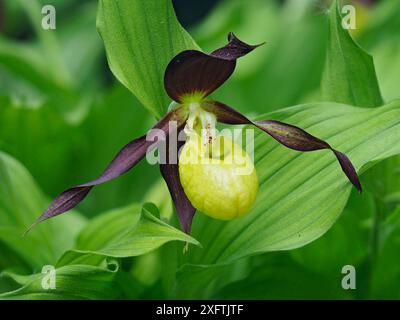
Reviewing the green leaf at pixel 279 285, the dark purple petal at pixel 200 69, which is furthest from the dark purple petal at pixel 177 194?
the green leaf at pixel 279 285

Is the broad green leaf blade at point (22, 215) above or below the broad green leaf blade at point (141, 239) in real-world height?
above

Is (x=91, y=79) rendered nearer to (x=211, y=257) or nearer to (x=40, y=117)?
(x=40, y=117)

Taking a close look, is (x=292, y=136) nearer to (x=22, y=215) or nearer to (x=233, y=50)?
(x=233, y=50)

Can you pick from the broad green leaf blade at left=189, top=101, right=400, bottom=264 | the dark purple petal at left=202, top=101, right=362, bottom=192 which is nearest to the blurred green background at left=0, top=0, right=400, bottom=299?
the broad green leaf blade at left=189, top=101, right=400, bottom=264

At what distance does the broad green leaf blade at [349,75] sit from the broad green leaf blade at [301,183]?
0.22ft

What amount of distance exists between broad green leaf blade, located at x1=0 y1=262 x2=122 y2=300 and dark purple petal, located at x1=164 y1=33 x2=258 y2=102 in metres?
0.27

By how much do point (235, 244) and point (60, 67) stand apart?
119cm

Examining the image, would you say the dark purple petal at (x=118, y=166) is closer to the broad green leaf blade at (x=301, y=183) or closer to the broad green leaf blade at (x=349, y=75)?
the broad green leaf blade at (x=301, y=183)

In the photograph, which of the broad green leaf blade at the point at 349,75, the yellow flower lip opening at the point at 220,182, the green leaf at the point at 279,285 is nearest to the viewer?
the yellow flower lip opening at the point at 220,182

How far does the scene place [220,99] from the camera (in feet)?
6.16

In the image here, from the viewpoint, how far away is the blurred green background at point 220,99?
1288 millimetres

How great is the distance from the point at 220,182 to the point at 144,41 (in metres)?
0.24

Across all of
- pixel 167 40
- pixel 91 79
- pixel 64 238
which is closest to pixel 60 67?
pixel 91 79

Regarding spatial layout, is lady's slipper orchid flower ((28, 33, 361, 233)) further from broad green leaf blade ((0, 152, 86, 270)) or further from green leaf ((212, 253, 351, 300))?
broad green leaf blade ((0, 152, 86, 270))
